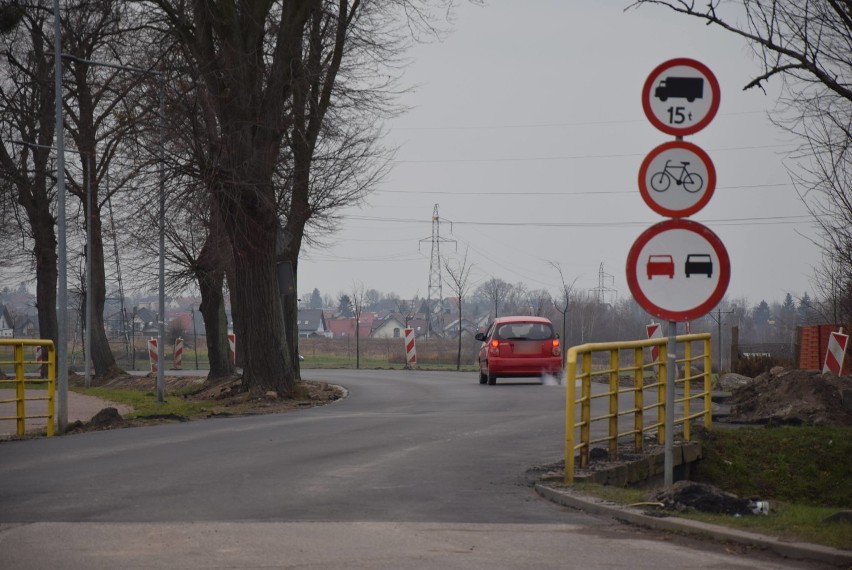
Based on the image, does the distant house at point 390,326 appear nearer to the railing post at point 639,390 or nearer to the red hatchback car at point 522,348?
the red hatchback car at point 522,348

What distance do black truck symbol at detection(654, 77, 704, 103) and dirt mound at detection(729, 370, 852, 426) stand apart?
9288 millimetres

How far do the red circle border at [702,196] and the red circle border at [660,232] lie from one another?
0.08m

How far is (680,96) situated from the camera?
8.91 meters

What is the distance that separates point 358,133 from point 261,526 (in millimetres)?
21619

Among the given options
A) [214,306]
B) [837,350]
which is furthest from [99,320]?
[837,350]

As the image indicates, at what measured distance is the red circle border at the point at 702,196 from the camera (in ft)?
28.9

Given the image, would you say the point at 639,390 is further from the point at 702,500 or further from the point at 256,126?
the point at 256,126

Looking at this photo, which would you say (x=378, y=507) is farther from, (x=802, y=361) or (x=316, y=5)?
(x=802, y=361)

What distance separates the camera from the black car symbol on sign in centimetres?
885

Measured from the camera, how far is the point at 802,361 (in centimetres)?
3073

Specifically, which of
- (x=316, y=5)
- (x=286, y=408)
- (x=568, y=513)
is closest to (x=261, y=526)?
(x=568, y=513)

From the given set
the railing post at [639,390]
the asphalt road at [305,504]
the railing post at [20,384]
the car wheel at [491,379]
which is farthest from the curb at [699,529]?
the car wheel at [491,379]

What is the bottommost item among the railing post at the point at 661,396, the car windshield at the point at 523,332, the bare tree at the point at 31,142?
the railing post at the point at 661,396

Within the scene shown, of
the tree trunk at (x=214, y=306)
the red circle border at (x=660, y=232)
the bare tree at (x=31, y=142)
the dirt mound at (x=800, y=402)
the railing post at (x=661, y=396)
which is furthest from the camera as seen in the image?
the bare tree at (x=31, y=142)
